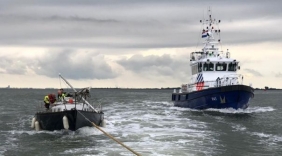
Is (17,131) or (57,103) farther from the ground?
(57,103)

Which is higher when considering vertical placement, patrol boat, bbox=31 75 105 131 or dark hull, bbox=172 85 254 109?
dark hull, bbox=172 85 254 109

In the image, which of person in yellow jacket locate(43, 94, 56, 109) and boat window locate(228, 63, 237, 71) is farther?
boat window locate(228, 63, 237, 71)

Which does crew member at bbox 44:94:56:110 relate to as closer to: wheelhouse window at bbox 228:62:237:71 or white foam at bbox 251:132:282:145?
white foam at bbox 251:132:282:145

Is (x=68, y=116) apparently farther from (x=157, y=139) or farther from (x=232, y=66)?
(x=232, y=66)

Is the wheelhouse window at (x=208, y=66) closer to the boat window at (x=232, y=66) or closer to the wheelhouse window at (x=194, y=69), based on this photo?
the boat window at (x=232, y=66)

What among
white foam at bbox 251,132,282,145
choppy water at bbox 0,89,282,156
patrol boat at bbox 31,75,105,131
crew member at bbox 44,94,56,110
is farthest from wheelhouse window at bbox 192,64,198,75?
crew member at bbox 44,94,56,110

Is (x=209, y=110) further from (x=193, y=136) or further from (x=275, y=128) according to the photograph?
(x=193, y=136)

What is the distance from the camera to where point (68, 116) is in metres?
20.6

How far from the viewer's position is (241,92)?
109 feet

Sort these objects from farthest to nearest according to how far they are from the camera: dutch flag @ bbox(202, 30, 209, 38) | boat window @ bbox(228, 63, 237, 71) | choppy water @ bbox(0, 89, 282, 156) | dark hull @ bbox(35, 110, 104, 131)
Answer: dutch flag @ bbox(202, 30, 209, 38) < boat window @ bbox(228, 63, 237, 71) < dark hull @ bbox(35, 110, 104, 131) < choppy water @ bbox(0, 89, 282, 156)

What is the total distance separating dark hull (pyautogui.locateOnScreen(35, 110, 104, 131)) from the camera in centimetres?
2055

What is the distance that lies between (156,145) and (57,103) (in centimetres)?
768

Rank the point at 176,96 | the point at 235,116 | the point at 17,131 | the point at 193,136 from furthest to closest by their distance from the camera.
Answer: the point at 176,96 → the point at 235,116 → the point at 17,131 → the point at 193,136

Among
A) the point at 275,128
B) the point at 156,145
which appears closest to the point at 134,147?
the point at 156,145
